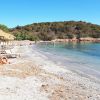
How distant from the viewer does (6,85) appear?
1330 centimetres

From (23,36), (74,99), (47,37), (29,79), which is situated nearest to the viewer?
(74,99)

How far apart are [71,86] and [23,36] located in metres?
121

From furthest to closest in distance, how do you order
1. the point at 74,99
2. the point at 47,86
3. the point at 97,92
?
the point at 47,86
the point at 97,92
the point at 74,99

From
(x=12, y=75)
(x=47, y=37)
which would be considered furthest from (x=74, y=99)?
(x=47, y=37)

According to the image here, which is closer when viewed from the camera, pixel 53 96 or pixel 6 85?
pixel 53 96

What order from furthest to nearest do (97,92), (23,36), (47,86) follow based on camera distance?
1. (23,36)
2. (47,86)
3. (97,92)

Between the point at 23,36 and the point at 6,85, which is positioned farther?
the point at 23,36

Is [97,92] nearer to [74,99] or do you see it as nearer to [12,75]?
[74,99]

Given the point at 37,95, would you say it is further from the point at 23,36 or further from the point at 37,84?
the point at 23,36

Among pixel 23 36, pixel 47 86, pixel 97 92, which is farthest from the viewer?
pixel 23 36

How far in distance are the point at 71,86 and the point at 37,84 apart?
169 cm

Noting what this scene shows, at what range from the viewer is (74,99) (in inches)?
440

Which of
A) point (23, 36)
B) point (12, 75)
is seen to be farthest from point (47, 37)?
point (12, 75)

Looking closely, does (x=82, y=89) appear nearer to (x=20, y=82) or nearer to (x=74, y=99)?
(x=74, y=99)
